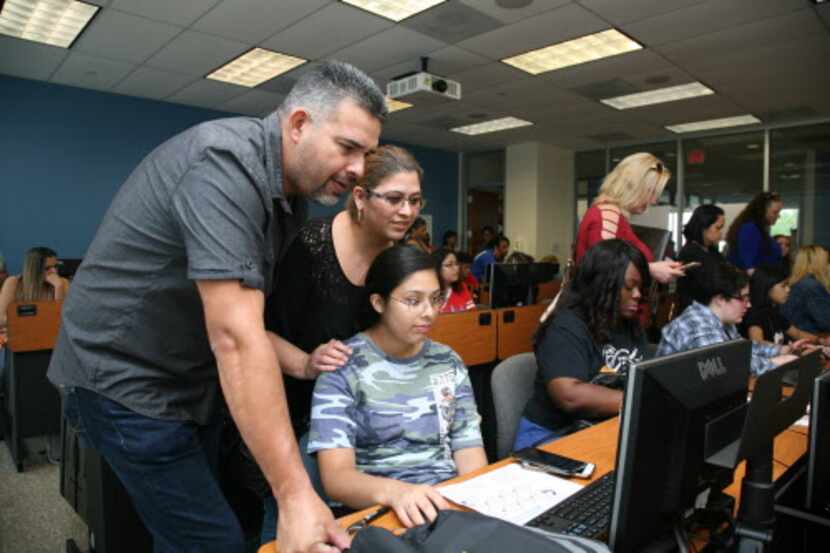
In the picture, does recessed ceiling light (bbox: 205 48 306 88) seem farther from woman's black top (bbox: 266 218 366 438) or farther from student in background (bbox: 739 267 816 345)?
student in background (bbox: 739 267 816 345)

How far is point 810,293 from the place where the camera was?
138 inches

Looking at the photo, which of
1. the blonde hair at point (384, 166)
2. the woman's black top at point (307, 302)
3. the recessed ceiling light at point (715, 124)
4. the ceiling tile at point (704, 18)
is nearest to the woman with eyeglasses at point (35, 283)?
the woman's black top at point (307, 302)

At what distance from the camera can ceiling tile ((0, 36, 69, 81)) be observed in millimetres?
4559

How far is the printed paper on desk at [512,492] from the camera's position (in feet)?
3.43

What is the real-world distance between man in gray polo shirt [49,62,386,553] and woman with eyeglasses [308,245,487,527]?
25 cm

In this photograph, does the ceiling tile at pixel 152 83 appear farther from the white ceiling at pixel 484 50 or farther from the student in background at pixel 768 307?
the student in background at pixel 768 307

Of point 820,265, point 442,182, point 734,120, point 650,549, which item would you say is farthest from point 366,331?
point 442,182

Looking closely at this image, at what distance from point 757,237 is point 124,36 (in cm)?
503

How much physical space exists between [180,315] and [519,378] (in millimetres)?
1145

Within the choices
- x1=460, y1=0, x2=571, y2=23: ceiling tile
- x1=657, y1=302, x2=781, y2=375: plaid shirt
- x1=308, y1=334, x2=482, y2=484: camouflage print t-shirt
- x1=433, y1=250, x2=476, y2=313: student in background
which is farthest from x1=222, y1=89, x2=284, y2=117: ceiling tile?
x1=308, y1=334, x2=482, y2=484: camouflage print t-shirt

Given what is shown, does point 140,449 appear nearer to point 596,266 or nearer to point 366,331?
point 366,331

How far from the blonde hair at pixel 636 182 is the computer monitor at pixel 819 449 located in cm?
148

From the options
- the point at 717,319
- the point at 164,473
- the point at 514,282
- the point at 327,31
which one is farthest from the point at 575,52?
the point at 164,473

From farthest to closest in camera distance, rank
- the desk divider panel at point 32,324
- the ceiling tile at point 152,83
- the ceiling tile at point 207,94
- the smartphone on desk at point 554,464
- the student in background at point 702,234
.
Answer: the ceiling tile at point 207,94
the ceiling tile at point 152,83
the student in background at point 702,234
the desk divider panel at point 32,324
the smartphone on desk at point 554,464
